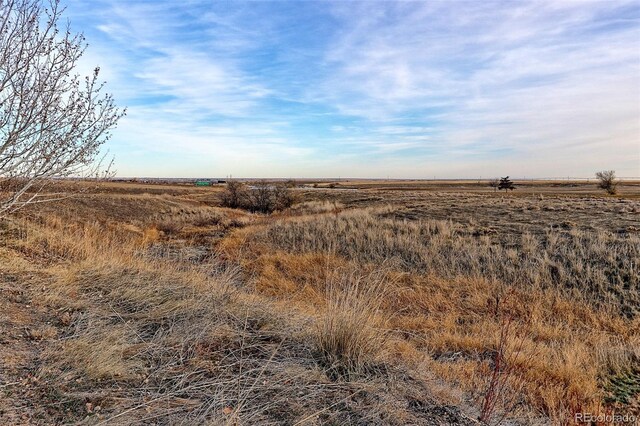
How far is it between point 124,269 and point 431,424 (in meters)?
5.38

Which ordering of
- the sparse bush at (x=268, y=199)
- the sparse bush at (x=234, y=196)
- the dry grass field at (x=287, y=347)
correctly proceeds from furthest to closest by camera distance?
the sparse bush at (x=234, y=196), the sparse bush at (x=268, y=199), the dry grass field at (x=287, y=347)

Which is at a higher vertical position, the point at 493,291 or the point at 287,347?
the point at 287,347

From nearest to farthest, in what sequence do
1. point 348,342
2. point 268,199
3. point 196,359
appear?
point 196,359, point 348,342, point 268,199

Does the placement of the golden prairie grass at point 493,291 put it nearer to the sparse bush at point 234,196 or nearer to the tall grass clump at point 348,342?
the tall grass clump at point 348,342

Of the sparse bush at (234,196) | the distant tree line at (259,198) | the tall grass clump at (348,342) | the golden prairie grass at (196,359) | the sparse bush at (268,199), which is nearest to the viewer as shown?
the golden prairie grass at (196,359)

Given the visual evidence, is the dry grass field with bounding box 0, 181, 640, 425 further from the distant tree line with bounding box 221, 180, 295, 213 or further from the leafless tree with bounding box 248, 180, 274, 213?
the distant tree line with bounding box 221, 180, 295, 213

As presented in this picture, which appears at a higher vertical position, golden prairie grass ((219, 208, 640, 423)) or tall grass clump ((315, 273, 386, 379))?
tall grass clump ((315, 273, 386, 379))

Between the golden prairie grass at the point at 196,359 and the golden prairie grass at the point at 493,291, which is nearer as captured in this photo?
the golden prairie grass at the point at 196,359

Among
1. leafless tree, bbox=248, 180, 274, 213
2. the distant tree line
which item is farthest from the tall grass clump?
leafless tree, bbox=248, 180, 274, 213

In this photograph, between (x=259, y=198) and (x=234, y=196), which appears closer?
(x=259, y=198)

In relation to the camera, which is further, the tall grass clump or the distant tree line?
the distant tree line

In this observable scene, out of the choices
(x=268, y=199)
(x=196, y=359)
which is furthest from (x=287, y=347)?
(x=268, y=199)

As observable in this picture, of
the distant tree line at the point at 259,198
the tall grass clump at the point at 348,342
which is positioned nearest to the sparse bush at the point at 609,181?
the distant tree line at the point at 259,198

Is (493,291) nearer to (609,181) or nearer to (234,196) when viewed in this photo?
(234,196)
